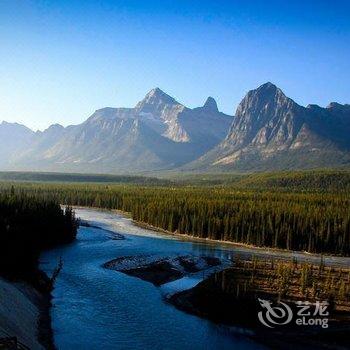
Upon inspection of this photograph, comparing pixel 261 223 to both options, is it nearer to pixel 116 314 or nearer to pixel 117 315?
pixel 116 314

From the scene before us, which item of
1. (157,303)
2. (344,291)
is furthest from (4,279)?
(344,291)

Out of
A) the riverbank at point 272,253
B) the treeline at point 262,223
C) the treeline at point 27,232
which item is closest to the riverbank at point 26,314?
the treeline at point 27,232

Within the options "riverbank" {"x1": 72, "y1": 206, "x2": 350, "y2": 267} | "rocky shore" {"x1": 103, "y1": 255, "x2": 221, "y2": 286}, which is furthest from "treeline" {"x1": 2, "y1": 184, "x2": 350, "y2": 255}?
"rocky shore" {"x1": 103, "y1": 255, "x2": 221, "y2": 286}

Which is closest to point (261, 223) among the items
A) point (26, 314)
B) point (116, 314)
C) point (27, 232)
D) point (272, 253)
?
point (272, 253)

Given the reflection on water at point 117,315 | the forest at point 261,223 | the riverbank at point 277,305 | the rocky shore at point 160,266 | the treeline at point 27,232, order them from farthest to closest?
the forest at point 261,223 < the rocky shore at point 160,266 < the treeline at point 27,232 < the riverbank at point 277,305 < the reflection on water at point 117,315

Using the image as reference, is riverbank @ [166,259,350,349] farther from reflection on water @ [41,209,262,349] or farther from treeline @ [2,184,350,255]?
treeline @ [2,184,350,255]

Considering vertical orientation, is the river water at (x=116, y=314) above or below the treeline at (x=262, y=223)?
below

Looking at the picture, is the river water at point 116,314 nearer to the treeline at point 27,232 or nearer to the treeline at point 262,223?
the treeline at point 27,232
